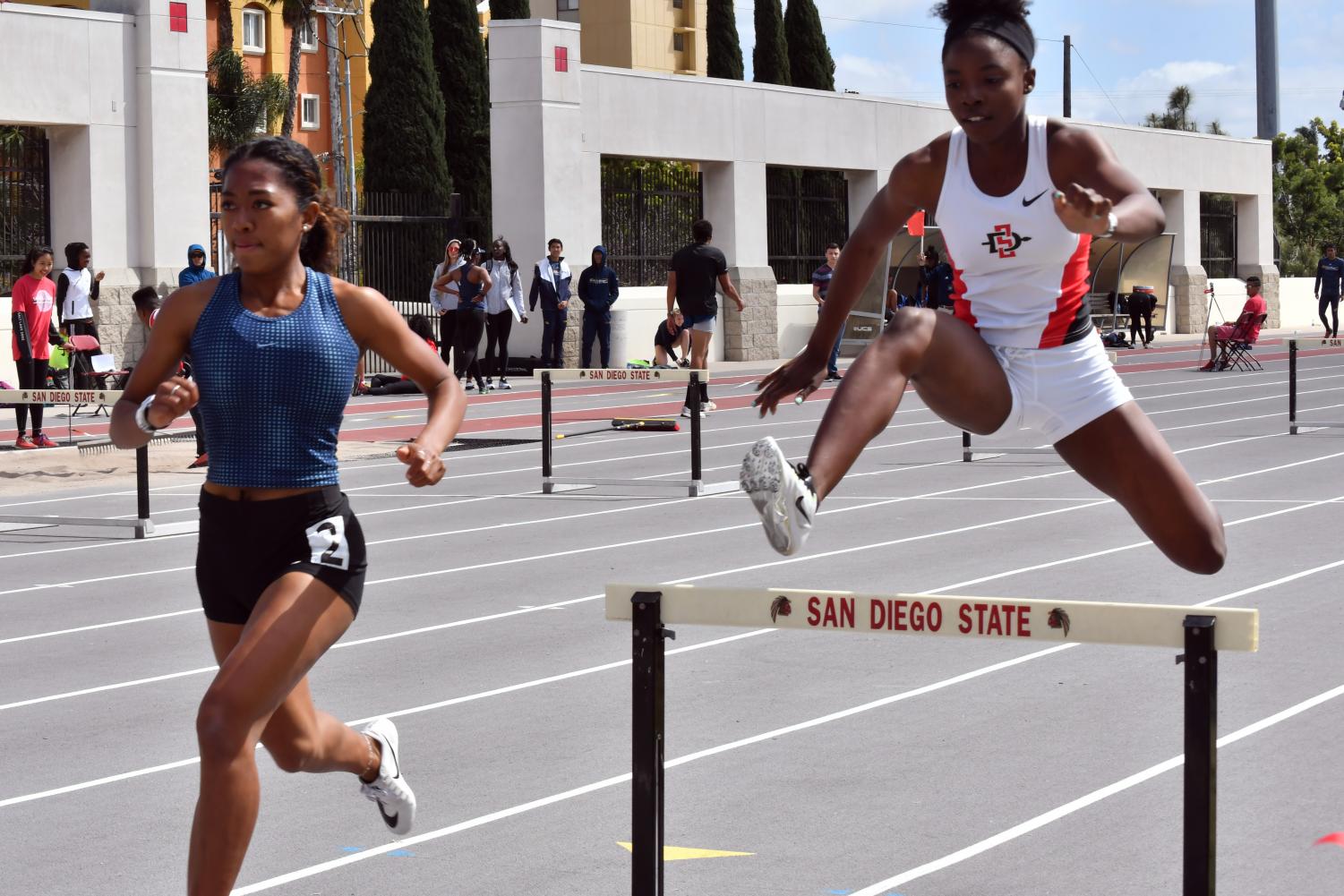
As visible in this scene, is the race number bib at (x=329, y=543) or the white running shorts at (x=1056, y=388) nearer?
the race number bib at (x=329, y=543)

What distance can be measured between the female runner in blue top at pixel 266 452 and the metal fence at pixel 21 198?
22401mm

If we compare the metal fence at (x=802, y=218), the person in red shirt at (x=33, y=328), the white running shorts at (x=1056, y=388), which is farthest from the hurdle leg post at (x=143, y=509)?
the metal fence at (x=802, y=218)

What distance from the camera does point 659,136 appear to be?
110 ft

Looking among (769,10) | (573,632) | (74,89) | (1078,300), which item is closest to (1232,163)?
(769,10)

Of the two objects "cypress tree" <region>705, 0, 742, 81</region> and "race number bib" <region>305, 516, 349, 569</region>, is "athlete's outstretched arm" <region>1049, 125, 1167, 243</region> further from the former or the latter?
"cypress tree" <region>705, 0, 742, 81</region>

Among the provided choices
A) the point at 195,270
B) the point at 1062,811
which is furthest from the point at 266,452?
the point at 195,270

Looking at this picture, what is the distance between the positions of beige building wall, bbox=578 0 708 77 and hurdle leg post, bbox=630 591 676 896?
67.9 meters

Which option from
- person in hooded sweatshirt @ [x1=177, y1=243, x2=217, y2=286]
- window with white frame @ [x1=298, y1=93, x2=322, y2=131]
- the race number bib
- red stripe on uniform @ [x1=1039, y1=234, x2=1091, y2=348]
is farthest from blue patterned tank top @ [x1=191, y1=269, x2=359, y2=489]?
window with white frame @ [x1=298, y1=93, x2=322, y2=131]

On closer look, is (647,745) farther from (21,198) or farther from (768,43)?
(768,43)

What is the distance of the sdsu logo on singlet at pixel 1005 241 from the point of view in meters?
5.18

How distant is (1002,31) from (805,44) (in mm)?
46455

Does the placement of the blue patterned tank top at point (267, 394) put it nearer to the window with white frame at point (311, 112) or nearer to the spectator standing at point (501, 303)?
the spectator standing at point (501, 303)

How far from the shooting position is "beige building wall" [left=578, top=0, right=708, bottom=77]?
2842 inches

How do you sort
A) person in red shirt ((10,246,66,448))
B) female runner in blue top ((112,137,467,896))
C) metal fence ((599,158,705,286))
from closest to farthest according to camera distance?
1. female runner in blue top ((112,137,467,896))
2. person in red shirt ((10,246,66,448))
3. metal fence ((599,158,705,286))
